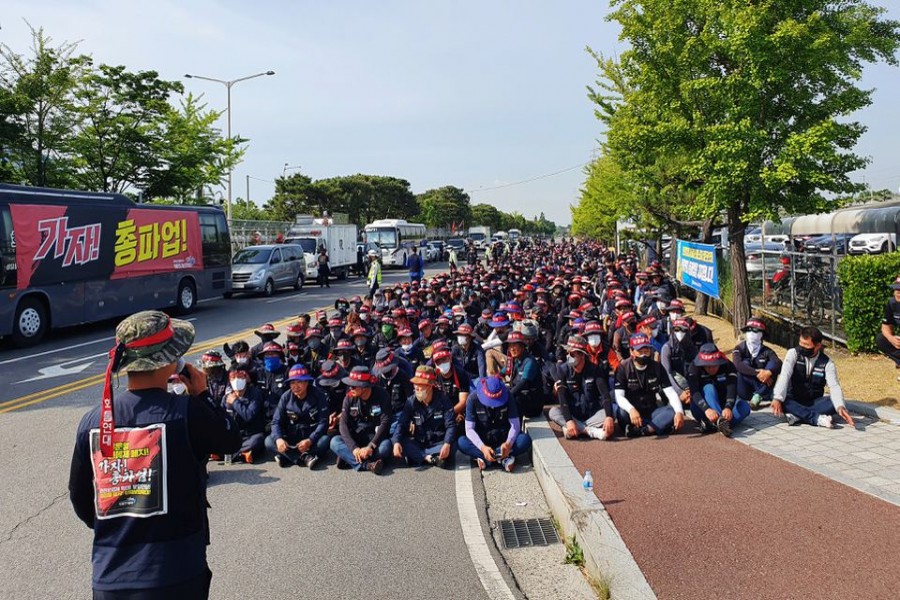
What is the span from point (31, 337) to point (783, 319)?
1533 centimetres

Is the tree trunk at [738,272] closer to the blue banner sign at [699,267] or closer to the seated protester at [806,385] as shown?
the blue banner sign at [699,267]

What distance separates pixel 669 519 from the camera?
5078mm

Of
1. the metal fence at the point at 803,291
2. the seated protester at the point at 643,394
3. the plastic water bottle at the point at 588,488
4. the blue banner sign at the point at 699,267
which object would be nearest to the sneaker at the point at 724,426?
the seated protester at the point at 643,394

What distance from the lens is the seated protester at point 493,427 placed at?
689 centimetres

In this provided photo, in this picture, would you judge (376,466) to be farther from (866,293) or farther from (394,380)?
(866,293)

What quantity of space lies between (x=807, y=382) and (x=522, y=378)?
3.17m

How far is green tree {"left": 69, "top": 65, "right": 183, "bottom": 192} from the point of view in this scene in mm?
23000

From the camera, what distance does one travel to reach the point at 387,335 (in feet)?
36.8

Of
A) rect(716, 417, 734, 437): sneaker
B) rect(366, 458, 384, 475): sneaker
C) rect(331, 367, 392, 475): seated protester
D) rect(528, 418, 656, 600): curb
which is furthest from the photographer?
rect(716, 417, 734, 437): sneaker

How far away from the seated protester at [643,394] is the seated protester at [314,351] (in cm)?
412

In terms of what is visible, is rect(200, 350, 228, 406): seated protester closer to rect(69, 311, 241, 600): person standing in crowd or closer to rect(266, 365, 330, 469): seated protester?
rect(266, 365, 330, 469): seated protester

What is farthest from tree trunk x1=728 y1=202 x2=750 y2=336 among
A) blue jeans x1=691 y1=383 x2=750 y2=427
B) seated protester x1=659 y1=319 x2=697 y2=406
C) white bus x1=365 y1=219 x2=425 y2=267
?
white bus x1=365 y1=219 x2=425 y2=267

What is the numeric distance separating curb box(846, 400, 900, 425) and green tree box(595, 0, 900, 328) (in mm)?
3582

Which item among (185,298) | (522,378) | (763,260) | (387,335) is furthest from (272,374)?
(185,298)
